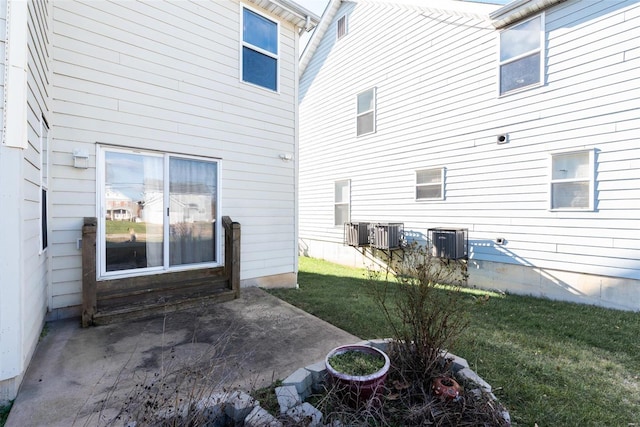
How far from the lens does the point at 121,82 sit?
417 centimetres

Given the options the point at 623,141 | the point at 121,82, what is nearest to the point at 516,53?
the point at 623,141

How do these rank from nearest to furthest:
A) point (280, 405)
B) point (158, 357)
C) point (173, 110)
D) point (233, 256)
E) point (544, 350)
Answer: point (280, 405) → point (158, 357) → point (544, 350) → point (173, 110) → point (233, 256)

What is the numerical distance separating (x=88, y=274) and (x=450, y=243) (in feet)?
19.8

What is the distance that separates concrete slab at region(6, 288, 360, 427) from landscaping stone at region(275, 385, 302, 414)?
0.35 meters

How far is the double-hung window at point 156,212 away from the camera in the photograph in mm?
4102

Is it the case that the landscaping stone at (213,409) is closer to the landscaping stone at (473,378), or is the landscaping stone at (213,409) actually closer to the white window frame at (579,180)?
the landscaping stone at (473,378)

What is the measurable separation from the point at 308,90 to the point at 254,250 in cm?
754

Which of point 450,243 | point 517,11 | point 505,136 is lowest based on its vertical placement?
point 450,243

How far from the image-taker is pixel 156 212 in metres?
4.43

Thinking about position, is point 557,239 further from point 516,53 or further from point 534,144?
point 516,53

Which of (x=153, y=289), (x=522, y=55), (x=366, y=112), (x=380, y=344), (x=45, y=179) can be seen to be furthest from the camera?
(x=366, y=112)

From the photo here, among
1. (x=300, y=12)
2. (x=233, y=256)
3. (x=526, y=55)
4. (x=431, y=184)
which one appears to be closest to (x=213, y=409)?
(x=233, y=256)

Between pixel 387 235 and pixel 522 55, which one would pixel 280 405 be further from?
pixel 522 55

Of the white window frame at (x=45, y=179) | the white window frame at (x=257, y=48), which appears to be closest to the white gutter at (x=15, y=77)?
the white window frame at (x=45, y=179)
